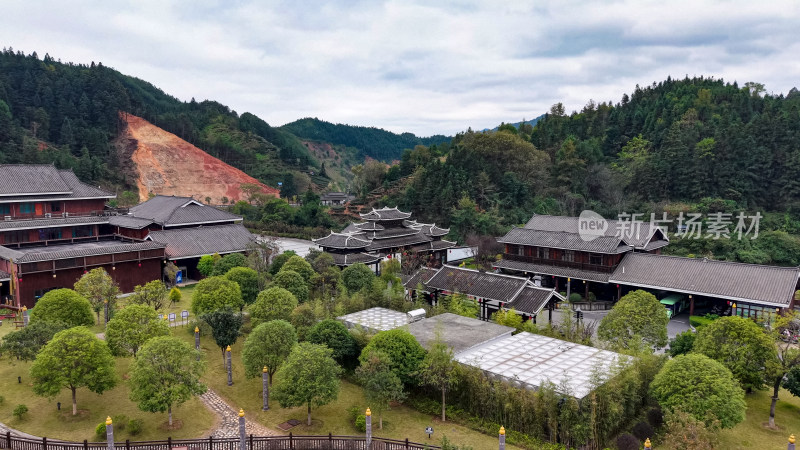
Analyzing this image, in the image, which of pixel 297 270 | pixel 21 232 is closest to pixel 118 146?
pixel 21 232

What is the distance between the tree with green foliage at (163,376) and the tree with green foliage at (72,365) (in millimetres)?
1160

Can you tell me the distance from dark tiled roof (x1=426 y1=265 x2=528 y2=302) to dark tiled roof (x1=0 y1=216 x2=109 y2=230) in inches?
958

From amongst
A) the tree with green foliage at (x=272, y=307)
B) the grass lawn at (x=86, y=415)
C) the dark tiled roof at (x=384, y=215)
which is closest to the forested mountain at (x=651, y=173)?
the dark tiled roof at (x=384, y=215)

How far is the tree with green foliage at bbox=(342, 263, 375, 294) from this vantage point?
23375 millimetres

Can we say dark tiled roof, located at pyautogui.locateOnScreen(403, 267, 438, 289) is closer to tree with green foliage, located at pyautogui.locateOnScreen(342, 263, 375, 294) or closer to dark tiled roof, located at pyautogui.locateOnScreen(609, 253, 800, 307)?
tree with green foliage, located at pyautogui.locateOnScreen(342, 263, 375, 294)

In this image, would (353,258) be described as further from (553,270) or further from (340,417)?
(340,417)

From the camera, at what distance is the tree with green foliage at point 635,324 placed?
16109 mm

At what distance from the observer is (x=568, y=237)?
28094 mm

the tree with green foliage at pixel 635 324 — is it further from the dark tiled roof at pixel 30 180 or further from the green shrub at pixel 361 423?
the dark tiled roof at pixel 30 180

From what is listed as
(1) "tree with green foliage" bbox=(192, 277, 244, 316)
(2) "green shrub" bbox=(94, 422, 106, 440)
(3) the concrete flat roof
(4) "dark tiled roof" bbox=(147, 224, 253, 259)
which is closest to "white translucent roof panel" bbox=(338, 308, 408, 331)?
(3) the concrete flat roof

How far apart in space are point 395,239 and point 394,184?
21.8 m

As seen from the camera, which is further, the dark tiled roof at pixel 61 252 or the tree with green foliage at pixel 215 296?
the dark tiled roof at pixel 61 252

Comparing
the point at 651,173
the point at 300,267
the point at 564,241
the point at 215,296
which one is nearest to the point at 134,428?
the point at 215,296

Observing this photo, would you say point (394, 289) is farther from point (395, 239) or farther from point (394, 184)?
point (394, 184)
